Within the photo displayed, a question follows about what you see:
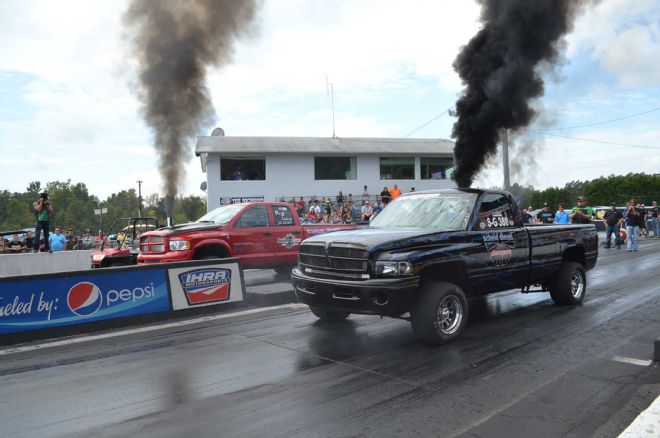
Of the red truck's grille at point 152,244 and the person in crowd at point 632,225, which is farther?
the person in crowd at point 632,225

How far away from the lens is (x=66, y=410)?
3896 mm

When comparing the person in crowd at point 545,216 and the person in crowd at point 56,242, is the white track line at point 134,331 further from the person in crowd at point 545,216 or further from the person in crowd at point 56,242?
the person in crowd at point 56,242

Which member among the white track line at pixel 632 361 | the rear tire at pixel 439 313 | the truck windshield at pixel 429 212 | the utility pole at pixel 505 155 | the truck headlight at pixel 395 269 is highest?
the utility pole at pixel 505 155

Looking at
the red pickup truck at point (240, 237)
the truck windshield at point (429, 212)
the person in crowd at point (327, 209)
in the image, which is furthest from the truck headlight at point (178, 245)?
the person in crowd at point (327, 209)

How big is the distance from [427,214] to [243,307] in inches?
142

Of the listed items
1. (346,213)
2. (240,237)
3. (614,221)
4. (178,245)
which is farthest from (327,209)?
(178,245)

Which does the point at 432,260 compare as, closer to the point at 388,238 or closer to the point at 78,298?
the point at 388,238

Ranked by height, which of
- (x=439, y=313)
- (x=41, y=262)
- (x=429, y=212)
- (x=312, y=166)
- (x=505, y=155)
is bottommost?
(x=41, y=262)

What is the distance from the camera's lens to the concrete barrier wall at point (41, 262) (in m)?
14.1

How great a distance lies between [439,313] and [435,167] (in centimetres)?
2498

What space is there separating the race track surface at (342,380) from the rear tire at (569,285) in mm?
555

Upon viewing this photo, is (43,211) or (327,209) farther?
(327,209)

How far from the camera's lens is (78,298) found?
258 inches

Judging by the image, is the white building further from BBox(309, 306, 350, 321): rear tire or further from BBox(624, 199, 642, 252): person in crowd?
BBox(309, 306, 350, 321): rear tire
